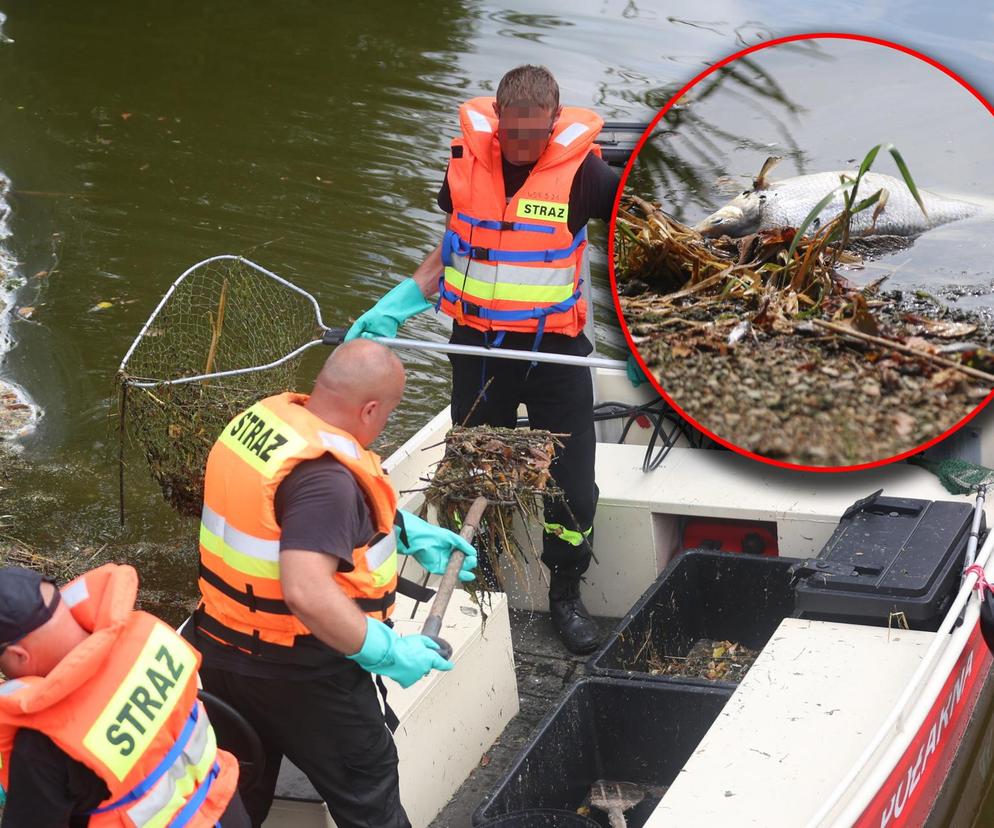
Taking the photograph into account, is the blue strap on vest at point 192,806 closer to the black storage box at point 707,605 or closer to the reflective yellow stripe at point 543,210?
the black storage box at point 707,605

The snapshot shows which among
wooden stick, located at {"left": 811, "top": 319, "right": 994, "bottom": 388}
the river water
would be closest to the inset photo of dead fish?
wooden stick, located at {"left": 811, "top": 319, "right": 994, "bottom": 388}

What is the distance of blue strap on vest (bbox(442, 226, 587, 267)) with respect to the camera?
4.31 meters

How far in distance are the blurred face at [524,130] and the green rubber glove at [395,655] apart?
181cm

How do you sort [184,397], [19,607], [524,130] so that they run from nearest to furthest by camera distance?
[19,607]
[524,130]
[184,397]

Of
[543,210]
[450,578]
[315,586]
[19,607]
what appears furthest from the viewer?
[543,210]

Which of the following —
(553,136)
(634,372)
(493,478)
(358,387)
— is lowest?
(493,478)

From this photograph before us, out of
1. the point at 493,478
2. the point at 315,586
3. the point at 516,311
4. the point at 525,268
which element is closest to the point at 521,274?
the point at 525,268

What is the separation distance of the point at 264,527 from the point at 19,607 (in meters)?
0.63

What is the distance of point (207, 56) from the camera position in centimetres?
1279

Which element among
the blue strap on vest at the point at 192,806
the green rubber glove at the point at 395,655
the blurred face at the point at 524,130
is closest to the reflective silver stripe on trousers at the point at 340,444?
Answer: the green rubber glove at the point at 395,655

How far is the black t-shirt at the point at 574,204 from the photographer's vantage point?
14.0ft

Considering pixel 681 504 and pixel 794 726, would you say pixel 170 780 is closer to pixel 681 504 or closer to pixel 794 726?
pixel 794 726

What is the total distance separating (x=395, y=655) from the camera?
3.00 meters

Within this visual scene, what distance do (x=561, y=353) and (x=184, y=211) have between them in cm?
598
